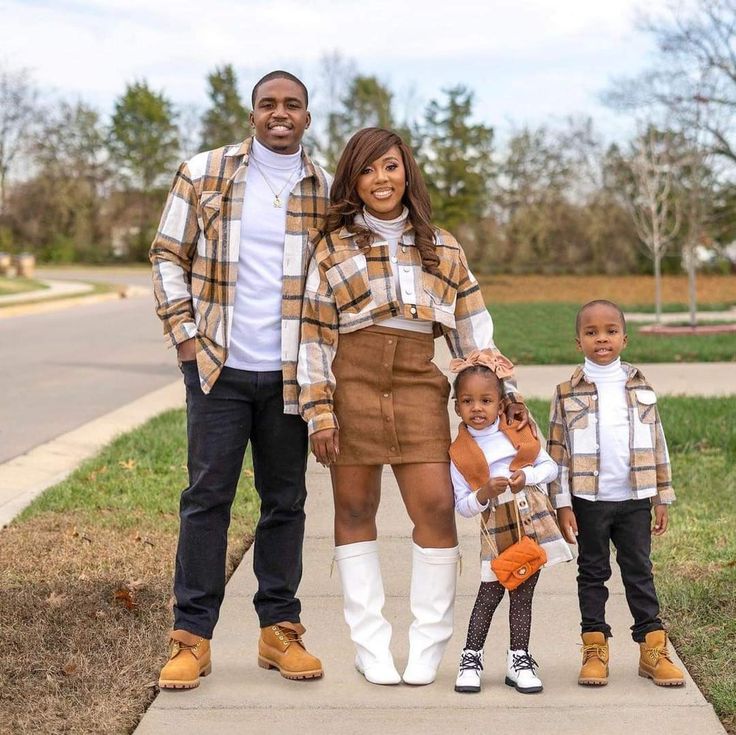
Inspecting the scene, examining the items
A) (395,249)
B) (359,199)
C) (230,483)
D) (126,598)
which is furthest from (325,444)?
(126,598)

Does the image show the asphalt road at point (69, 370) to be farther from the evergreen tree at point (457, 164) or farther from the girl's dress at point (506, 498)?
the evergreen tree at point (457, 164)

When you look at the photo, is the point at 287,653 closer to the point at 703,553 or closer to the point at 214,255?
the point at 214,255

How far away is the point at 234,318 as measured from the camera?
374cm

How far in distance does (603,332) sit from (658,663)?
104 centimetres

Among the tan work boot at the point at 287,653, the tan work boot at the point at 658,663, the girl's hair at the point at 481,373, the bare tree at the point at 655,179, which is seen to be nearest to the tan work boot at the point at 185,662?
the tan work boot at the point at 287,653

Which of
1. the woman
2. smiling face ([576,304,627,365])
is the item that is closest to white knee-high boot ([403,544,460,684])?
the woman

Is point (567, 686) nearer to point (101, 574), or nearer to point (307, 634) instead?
point (307, 634)

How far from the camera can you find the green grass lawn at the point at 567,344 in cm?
1348

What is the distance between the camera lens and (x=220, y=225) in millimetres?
3717

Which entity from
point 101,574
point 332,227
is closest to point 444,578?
point 332,227

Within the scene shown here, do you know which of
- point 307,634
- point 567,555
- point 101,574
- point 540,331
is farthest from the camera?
point 540,331

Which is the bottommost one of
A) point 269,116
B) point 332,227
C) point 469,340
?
point 469,340

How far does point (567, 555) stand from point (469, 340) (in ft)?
2.42

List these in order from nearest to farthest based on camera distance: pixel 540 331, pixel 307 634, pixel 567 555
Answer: pixel 567 555 → pixel 307 634 → pixel 540 331
